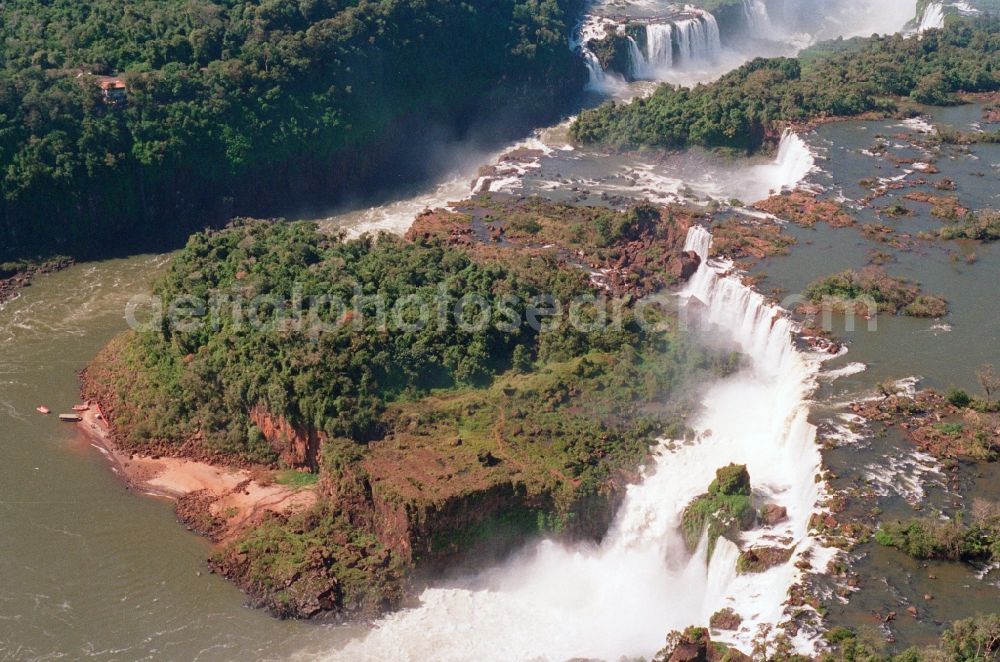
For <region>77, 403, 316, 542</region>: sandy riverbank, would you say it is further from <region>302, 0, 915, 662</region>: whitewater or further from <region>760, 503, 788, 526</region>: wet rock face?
<region>760, 503, 788, 526</region>: wet rock face

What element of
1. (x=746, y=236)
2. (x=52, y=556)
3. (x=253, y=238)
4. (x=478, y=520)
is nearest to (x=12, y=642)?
(x=52, y=556)

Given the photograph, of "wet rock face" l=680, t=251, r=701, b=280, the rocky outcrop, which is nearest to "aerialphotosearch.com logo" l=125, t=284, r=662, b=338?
the rocky outcrop

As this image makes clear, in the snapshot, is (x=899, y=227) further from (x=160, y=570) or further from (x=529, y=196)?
(x=160, y=570)

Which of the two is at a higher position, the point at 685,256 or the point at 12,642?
the point at 685,256

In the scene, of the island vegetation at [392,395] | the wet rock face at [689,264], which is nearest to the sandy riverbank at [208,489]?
the island vegetation at [392,395]

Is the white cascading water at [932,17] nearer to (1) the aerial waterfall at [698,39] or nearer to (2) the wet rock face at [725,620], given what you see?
(1) the aerial waterfall at [698,39]

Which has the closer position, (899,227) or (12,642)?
(12,642)
